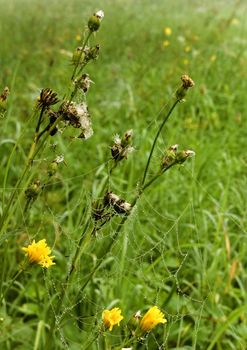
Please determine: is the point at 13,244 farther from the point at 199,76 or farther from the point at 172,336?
the point at 199,76

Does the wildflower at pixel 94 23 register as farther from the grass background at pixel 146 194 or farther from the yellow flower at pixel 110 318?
the yellow flower at pixel 110 318

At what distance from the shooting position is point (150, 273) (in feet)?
6.40

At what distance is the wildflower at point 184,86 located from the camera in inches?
41.0

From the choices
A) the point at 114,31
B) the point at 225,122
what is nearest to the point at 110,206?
the point at 225,122

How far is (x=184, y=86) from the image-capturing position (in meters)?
1.05

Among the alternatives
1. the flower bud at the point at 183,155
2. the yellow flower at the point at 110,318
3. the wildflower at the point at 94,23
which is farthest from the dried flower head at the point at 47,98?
the yellow flower at the point at 110,318

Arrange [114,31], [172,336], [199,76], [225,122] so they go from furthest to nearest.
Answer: [114,31] → [199,76] → [225,122] → [172,336]

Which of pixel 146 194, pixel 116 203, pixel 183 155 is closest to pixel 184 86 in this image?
pixel 183 155

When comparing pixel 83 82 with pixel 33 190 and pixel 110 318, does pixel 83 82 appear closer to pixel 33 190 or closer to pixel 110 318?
pixel 33 190

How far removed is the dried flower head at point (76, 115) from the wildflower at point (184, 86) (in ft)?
0.57

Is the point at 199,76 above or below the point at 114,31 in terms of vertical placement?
below

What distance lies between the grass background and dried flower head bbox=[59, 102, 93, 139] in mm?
75

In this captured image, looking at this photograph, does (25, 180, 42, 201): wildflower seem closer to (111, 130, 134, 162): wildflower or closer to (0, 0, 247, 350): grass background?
(0, 0, 247, 350): grass background

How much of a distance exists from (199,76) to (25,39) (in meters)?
1.77
